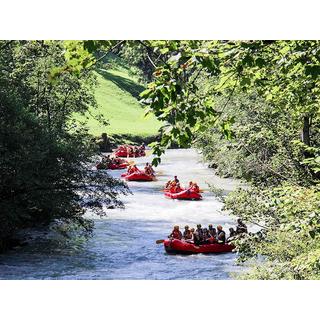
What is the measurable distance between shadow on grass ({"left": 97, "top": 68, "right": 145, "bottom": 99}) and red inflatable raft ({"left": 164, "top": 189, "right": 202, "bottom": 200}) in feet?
7.74

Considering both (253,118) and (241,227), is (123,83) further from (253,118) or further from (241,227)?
(241,227)

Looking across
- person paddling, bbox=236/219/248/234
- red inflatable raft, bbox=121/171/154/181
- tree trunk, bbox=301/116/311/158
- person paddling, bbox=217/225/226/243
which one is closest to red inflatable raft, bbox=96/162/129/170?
red inflatable raft, bbox=121/171/154/181

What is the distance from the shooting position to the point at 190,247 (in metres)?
8.08

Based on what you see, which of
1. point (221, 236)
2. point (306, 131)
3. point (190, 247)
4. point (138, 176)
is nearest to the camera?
point (306, 131)

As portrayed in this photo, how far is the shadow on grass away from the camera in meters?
6.26

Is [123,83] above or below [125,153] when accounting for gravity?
above

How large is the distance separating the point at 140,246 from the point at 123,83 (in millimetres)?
2456

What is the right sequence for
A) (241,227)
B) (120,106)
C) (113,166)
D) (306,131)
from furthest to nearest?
(113,166), (120,106), (306,131), (241,227)

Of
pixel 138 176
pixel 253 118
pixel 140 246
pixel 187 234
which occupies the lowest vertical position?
pixel 140 246

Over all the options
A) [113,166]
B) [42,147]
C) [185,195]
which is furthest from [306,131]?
[42,147]

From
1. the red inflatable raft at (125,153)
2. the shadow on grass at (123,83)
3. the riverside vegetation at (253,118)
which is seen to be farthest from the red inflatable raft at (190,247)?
the shadow on grass at (123,83)
